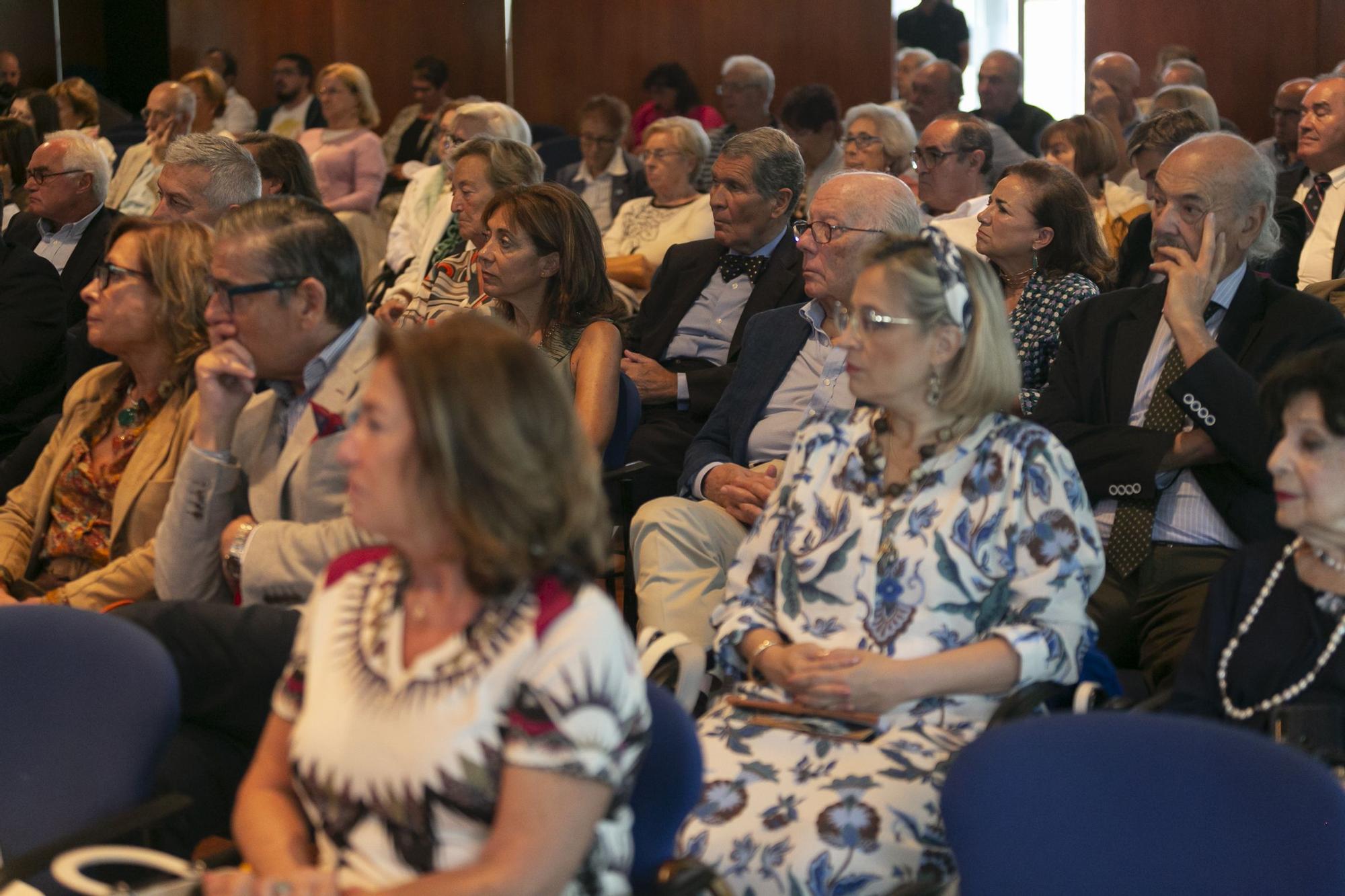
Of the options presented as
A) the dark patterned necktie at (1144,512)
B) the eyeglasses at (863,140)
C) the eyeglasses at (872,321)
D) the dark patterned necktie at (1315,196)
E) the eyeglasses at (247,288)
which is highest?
the eyeglasses at (247,288)

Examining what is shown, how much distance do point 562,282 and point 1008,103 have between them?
17.2 feet

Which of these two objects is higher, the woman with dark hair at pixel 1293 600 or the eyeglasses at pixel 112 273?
the eyeglasses at pixel 112 273

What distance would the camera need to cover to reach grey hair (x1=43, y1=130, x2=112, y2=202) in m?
5.22

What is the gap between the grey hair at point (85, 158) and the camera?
5.22m

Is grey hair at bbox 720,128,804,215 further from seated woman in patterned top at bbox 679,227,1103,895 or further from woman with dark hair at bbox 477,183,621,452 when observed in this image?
seated woman in patterned top at bbox 679,227,1103,895

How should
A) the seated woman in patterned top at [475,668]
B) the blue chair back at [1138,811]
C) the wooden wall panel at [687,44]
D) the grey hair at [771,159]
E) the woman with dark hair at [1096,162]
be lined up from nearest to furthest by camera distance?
the seated woman in patterned top at [475,668]
the blue chair back at [1138,811]
the grey hair at [771,159]
the woman with dark hair at [1096,162]
the wooden wall panel at [687,44]

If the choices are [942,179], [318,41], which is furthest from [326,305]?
[318,41]

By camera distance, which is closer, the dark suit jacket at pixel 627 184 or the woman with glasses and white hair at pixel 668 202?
the woman with glasses and white hair at pixel 668 202

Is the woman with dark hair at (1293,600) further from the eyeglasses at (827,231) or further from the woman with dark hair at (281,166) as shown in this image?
the woman with dark hair at (281,166)

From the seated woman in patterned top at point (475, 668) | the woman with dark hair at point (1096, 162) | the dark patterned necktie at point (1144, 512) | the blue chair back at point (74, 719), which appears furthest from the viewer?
the woman with dark hair at point (1096, 162)

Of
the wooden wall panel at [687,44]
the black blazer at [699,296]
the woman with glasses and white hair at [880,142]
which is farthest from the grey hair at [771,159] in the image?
the wooden wall panel at [687,44]

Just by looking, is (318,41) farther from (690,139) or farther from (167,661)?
(167,661)

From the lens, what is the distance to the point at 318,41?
440 inches

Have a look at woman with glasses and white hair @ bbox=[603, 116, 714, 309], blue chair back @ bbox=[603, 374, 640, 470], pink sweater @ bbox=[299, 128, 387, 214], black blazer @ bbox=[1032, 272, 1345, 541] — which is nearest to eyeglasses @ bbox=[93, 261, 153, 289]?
blue chair back @ bbox=[603, 374, 640, 470]
